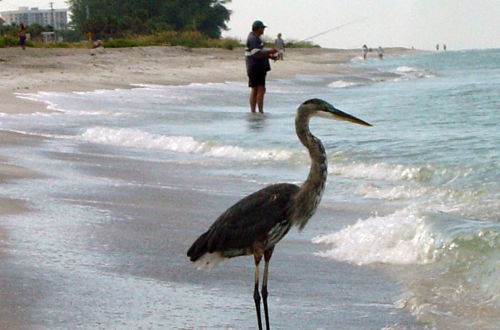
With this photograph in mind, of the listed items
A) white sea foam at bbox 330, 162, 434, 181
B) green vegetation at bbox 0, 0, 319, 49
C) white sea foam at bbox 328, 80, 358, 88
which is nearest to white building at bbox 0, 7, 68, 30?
green vegetation at bbox 0, 0, 319, 49

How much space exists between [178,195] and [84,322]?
421cm

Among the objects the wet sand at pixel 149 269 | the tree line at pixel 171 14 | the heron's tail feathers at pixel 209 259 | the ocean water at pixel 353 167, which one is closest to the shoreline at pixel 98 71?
A: the ocean water at pixel 353 167

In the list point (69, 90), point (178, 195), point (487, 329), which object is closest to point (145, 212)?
point (178, 195)

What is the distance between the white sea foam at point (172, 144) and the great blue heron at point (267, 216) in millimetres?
7146

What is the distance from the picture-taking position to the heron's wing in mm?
5383

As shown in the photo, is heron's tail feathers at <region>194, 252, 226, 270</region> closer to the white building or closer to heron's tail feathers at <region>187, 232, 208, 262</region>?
heron's tail feathers at <region>187, 232, 208, 262</region>

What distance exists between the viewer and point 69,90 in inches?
921

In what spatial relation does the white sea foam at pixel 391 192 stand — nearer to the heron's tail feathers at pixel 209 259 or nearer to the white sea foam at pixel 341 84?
the heron's tail feathers at pixel 209 259

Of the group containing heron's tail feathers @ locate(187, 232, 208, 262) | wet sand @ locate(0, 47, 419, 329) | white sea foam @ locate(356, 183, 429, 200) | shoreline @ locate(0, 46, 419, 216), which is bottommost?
shoreline @ locate(0, 46, 419, 216)

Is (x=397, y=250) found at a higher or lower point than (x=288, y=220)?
lower

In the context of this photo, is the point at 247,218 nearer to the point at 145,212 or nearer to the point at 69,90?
the point at 145,212

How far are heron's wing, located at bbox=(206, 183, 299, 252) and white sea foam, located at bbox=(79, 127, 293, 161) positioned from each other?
7.20 m

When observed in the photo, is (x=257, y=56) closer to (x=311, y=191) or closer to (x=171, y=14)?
(x=311, y=191)

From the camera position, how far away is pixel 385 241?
286 inches
